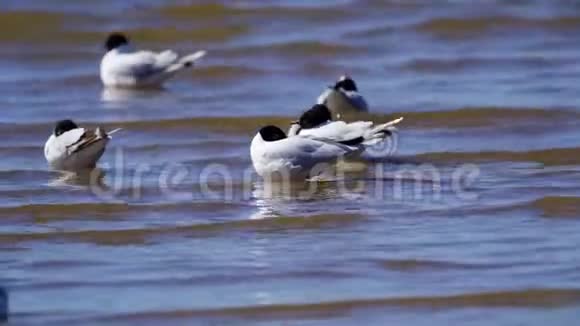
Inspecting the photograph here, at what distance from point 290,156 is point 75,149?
171 centimetres

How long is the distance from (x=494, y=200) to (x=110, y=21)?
10819 millimetres

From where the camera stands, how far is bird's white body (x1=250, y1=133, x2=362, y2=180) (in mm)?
10547

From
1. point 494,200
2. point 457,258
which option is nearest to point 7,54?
point 494,200

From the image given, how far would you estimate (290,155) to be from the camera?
1055 centimetres

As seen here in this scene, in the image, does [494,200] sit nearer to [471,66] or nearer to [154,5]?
[471,66]

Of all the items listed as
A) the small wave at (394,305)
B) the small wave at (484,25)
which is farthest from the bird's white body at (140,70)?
the small wave at (394,305)

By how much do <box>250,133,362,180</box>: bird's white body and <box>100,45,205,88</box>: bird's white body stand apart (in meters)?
5.27

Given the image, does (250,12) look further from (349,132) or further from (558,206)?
(558,206)

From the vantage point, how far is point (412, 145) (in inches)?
483

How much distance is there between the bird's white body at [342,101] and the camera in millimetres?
13195

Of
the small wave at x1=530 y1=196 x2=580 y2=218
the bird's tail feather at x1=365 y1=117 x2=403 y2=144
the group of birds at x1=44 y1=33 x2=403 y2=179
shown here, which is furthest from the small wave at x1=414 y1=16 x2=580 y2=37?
the small wave at x1=530 y1=196 x2=580 y2=218

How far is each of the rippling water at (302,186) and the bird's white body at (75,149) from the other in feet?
0.48

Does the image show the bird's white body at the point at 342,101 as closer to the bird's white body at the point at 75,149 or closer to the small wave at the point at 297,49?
the bird's white body at the point at 75,149

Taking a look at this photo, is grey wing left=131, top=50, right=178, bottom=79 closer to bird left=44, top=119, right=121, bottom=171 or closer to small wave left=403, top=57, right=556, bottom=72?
small wave left=403, top=57, right=556, bottom=72
